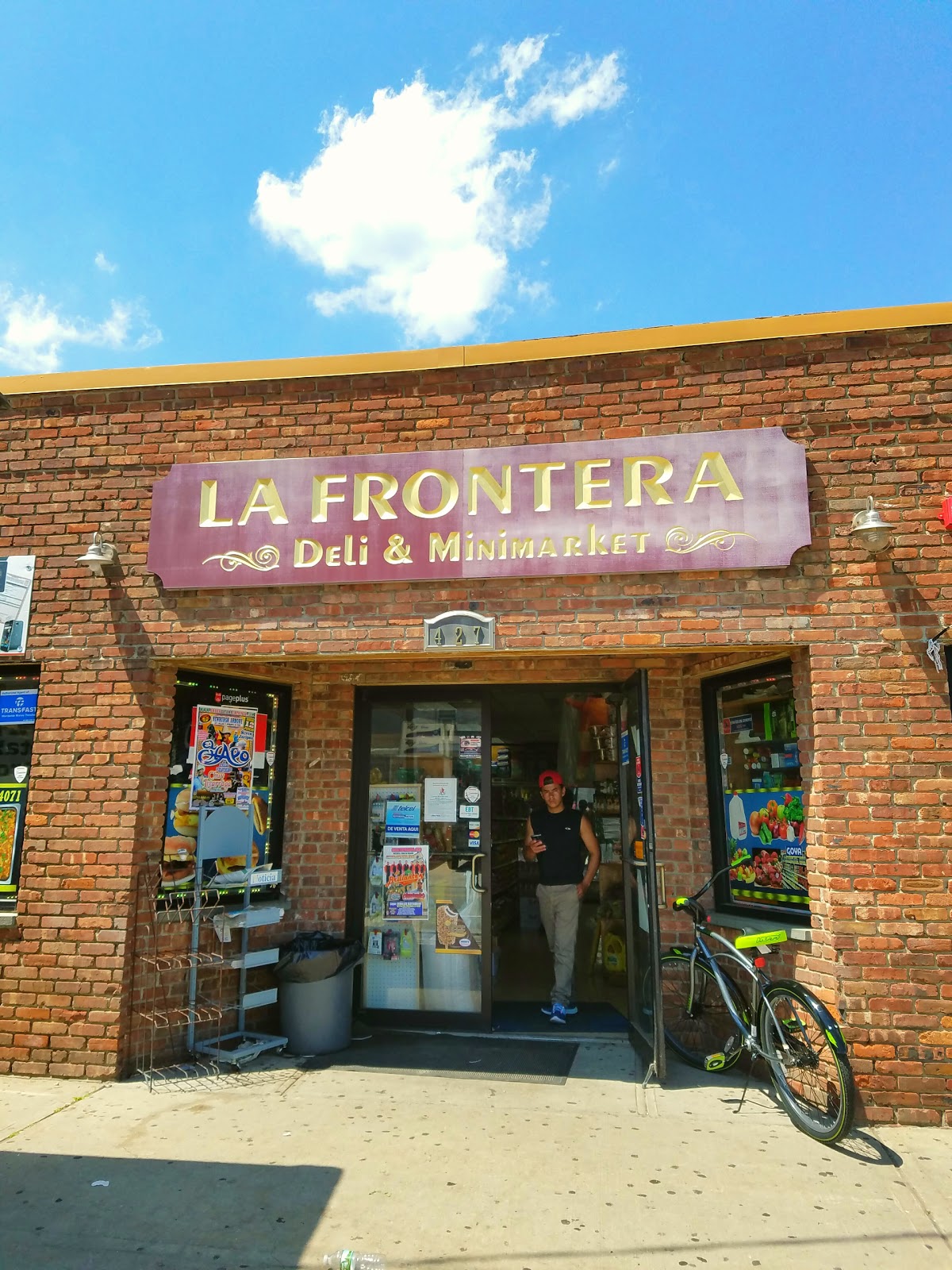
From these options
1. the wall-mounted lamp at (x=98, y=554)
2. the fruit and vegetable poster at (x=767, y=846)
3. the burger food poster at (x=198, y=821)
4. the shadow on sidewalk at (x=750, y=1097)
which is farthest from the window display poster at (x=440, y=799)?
the wall-mounted lamp at (x=98, y=554)

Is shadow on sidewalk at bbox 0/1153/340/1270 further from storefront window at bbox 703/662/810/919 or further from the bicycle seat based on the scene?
storefront window at bbox 703/662/810/919

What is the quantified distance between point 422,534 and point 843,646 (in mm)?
2815

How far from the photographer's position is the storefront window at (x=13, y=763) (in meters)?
5.95

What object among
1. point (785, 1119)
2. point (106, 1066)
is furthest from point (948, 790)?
point (106, 1066)

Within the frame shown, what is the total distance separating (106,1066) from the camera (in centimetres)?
548

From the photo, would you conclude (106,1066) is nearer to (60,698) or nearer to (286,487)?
(60,698)

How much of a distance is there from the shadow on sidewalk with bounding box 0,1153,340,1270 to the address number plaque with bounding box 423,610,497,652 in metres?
3.00

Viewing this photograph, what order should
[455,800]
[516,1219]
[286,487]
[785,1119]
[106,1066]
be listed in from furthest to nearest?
[455,800] < [286,487] < [106,1066] < [785,1119] < [516,1219]

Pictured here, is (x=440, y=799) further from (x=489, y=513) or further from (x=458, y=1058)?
(x=489, y=513)

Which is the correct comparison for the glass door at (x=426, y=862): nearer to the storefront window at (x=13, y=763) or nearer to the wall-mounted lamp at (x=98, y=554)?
the wall-mounted lamp at (x=98, y=554)

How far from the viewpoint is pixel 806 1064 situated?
15.6 feet

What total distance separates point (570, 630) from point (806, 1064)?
288 centimetres

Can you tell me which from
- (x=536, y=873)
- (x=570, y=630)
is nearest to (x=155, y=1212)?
(x=570, y=630)

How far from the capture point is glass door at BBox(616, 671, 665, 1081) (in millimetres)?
5438
